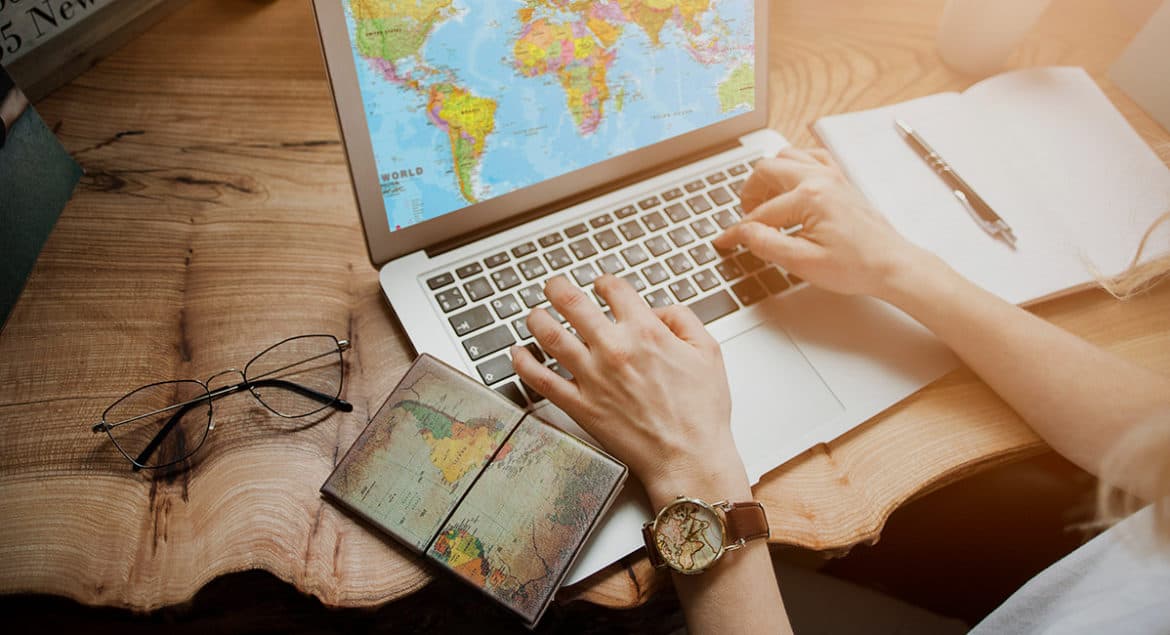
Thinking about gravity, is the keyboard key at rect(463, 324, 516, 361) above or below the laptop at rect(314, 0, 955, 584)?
below

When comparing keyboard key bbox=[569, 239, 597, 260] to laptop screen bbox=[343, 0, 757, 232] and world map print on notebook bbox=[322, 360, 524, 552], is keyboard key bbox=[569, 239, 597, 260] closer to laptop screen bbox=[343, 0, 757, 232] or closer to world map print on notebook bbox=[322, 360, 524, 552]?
laptop screen bbox=[343, 0, 757, 232]

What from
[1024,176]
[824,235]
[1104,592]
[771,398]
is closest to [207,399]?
[771,398]

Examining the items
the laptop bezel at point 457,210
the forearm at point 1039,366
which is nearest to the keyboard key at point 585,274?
the laptop bezel at point 457,210

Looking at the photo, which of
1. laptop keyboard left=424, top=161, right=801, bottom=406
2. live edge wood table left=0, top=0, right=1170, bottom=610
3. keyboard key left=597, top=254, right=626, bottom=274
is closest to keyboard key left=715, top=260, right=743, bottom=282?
laptop keyboard left=424, top=161, right=801, bottom=406

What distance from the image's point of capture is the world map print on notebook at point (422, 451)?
60 cm

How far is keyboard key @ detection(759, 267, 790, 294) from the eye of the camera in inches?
31.5

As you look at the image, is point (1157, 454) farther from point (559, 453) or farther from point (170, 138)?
point (170, 138)

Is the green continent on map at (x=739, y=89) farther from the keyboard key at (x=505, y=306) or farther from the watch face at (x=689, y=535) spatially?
the watch face at (x=689, y=535)

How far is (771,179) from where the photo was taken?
83 cm

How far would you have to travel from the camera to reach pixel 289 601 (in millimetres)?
908

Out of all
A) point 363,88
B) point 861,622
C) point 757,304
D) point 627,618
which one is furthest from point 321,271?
point 861,622

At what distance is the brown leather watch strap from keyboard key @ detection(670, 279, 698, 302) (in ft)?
0.80

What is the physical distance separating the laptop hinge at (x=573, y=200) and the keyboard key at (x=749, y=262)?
0.16 meters

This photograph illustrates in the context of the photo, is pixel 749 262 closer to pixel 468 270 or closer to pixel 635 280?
pixel 635 280
